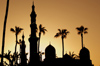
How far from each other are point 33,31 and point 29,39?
143 inches

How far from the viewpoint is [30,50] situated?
64.1 metres

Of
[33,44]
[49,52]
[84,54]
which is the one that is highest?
[33,44]

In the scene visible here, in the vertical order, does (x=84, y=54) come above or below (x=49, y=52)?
below

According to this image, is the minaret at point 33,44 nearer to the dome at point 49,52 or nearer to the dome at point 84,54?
the dome at point 49,52

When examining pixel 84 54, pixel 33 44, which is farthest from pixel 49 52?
pixel 84 54

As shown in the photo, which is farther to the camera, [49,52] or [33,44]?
[49,52]

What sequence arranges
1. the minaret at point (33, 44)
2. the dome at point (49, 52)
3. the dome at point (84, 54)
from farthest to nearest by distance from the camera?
the dome at point (49, 52) < the minaret at point (33, 44) < the dome at point (84, 54)

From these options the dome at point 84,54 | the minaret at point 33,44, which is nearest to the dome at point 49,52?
the minaret at point 33,44

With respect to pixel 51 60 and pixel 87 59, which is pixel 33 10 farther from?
pixel 87 59

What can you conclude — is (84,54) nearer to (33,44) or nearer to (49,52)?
(49,52)

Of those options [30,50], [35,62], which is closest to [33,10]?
[30,50]

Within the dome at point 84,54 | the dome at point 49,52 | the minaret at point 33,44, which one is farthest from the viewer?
the dome at point 49,52

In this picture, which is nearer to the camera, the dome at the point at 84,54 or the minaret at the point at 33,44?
the dome at the point at 84,54

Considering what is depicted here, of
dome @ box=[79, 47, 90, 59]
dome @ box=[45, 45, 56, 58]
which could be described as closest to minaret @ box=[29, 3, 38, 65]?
dome @ box=[45, 45, 56, 58]
